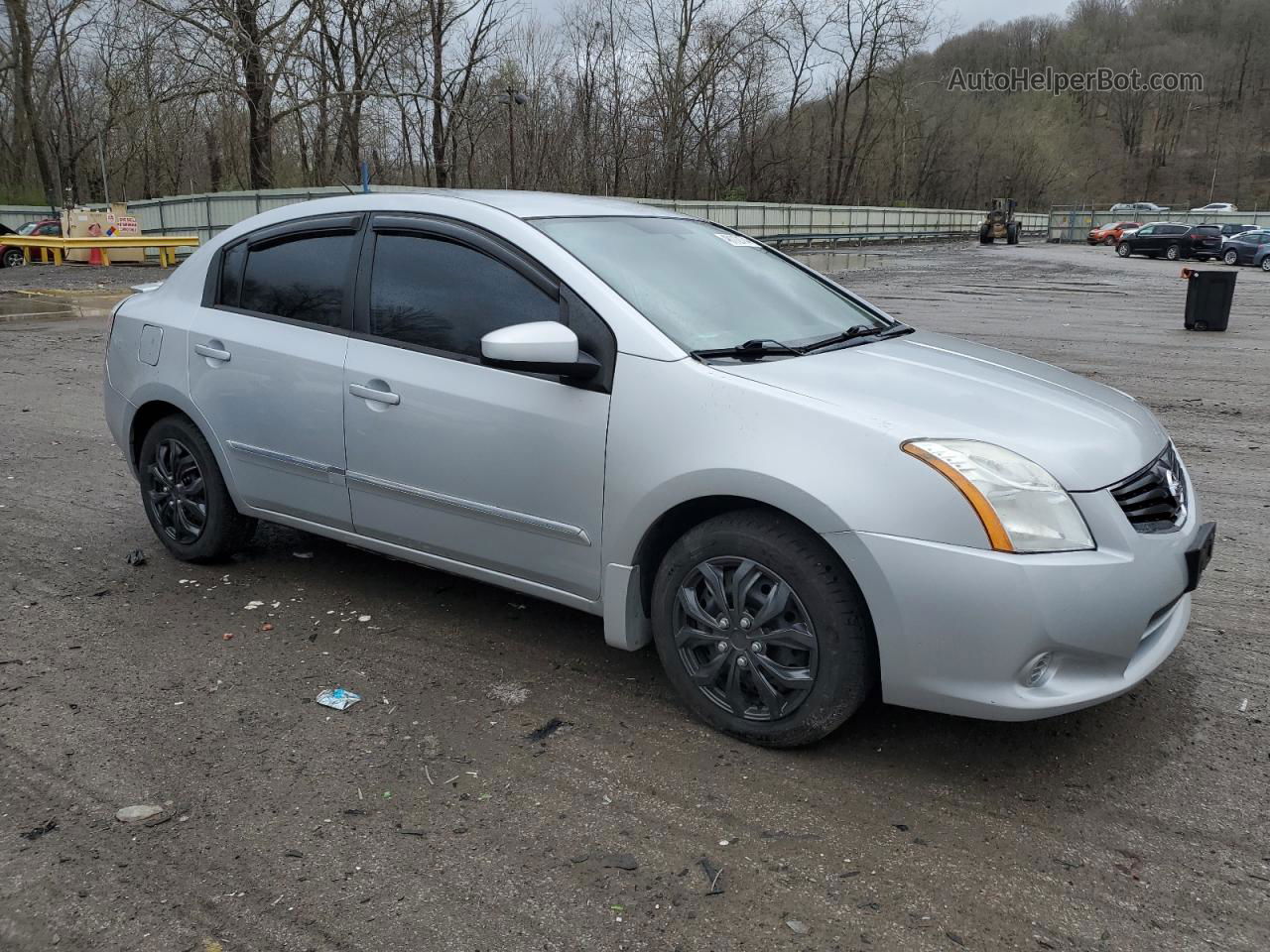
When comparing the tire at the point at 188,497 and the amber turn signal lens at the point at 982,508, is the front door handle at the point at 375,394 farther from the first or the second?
the amber turn signal lens at the point at 982,508

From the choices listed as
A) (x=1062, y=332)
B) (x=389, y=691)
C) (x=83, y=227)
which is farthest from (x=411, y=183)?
(x=389, y=691)

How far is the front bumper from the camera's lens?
274cm

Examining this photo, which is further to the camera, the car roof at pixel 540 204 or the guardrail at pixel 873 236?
the guardrail at pixel 873 236

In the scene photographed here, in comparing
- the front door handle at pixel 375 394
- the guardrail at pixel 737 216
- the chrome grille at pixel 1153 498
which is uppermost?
the guardrail at pixel 737 216

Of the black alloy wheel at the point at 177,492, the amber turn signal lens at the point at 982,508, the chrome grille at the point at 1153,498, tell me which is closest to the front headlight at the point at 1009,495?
the amber turn signal lens at the point at 982,508

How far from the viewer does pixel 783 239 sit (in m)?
46.5

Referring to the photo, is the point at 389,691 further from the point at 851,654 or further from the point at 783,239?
the point at 783,239

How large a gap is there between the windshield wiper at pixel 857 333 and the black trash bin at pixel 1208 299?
42.6 feet

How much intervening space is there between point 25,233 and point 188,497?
105ft

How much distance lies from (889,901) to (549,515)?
5.28ft

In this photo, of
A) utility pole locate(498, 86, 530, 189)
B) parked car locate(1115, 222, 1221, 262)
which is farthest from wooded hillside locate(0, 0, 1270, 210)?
parked car locate(1115, 222, 1221, 262)

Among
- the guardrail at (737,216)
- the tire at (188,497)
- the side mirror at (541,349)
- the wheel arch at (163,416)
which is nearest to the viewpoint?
the side mirror at (541,349)

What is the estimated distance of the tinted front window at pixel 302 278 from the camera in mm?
4148

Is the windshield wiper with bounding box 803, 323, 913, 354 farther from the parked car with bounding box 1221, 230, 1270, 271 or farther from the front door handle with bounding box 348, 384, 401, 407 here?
the parked car with bounding box 1221, 230, 1270, 271
